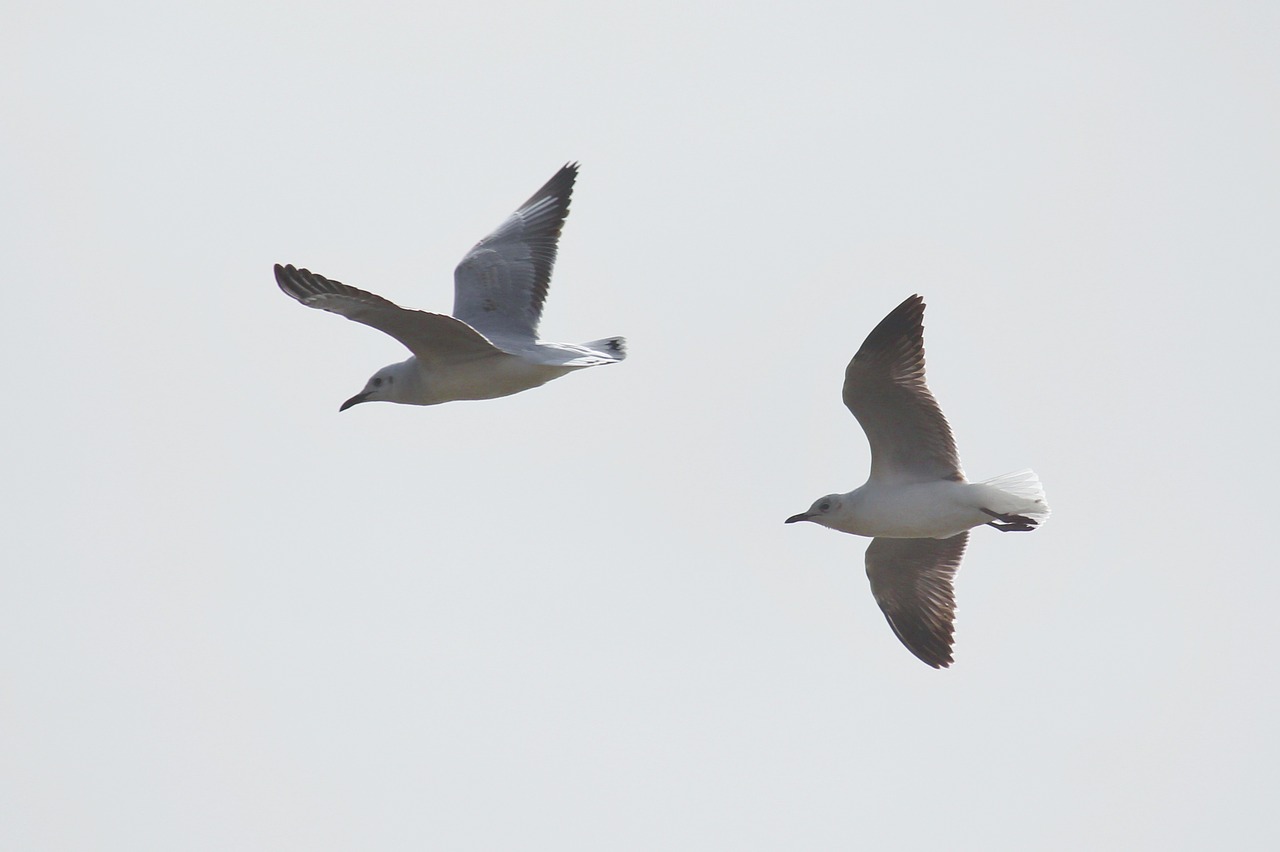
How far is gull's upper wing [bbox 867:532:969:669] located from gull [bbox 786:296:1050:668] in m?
0.33

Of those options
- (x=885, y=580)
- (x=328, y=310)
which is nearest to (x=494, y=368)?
(x=328, y=310)

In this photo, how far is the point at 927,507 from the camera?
12.0 metres

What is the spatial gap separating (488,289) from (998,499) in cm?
418

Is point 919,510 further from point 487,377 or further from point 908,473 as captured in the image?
point 487,377

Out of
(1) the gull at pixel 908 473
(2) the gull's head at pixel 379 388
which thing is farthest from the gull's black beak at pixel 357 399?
(1) the gull at pixel 908 473

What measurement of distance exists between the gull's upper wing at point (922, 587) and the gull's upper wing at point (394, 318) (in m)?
3.25

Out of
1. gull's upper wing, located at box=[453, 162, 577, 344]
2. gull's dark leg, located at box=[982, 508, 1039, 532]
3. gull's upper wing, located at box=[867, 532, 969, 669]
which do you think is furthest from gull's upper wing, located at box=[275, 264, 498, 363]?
gull's dark leg, located at box=[982, 508, 1039, 532]

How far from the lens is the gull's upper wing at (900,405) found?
11.8m

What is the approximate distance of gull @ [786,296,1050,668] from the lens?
38.9 feet

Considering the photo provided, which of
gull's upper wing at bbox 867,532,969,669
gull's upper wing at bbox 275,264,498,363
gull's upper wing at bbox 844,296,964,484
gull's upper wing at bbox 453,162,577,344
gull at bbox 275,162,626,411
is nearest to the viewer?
gull's upper wing at bbox 275,264,498,363

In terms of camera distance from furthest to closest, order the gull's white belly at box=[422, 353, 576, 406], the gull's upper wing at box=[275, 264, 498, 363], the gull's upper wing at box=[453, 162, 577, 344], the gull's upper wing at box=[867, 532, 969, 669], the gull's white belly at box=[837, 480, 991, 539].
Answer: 1. the gull's upper wing at box=[453, 162, 577, 344]
2. the gull's upper wing at box=[867, 532, 969, 669]
3. the gull's white belly at box=[422, 353, 576, 406]
4. the gull's white belly at box=[837, 480, 991, 539]
5. the gull's upper wing at box=[275, 264, 498, 363]

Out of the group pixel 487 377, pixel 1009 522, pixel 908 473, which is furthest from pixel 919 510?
pixel 487 377

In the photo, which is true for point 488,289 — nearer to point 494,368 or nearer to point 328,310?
point 494,368

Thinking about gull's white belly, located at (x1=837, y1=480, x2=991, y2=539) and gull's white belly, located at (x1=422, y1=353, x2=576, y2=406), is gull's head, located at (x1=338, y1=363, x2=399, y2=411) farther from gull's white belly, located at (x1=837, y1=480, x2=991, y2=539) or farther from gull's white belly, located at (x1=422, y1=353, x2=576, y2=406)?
gull's white belly, located at (x1=837, y1=480, x2=991, y2=539)
